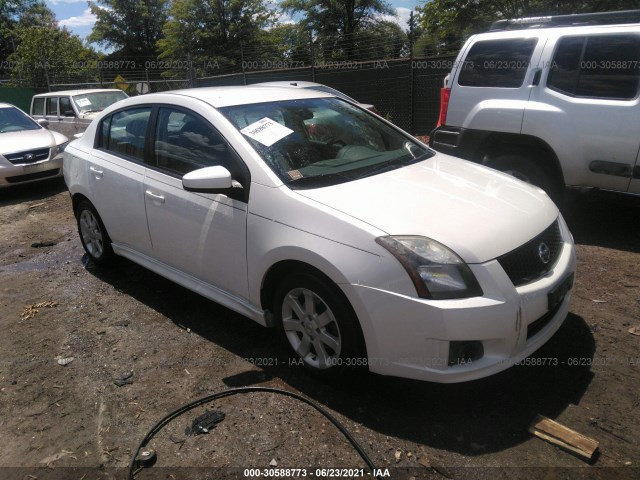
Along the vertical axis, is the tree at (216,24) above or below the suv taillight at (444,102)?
above

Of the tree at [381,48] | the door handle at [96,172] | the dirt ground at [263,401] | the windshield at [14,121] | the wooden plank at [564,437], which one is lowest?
the dirt ground at [263,401]

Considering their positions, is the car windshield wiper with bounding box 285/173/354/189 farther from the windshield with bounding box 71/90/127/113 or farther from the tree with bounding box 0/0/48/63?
the tree with bounding box 0/0/48/63

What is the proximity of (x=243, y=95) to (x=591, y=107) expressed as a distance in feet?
11.0

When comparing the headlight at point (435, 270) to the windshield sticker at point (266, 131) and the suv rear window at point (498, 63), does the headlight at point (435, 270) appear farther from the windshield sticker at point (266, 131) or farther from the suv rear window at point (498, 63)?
the suv rear window at point (498, 63)

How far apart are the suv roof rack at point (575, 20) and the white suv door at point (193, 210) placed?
3.88 m

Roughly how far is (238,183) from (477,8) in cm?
2191

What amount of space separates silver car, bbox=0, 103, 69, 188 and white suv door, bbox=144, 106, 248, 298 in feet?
18.4

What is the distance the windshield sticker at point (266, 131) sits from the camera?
330 centimetres

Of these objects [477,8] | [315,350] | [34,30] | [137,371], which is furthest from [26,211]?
[34,30]

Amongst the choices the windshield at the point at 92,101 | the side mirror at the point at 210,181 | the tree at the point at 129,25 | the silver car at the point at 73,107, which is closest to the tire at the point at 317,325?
the side mirror at the point at 210,181

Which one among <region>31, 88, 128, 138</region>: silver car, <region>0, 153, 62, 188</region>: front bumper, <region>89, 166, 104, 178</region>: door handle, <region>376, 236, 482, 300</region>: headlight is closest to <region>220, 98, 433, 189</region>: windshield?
<region>376, 236, 482, 300</region>: headlight

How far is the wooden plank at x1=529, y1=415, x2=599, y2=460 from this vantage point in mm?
2436

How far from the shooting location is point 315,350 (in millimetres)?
3033

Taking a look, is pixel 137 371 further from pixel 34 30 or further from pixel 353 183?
pixel 34 30
